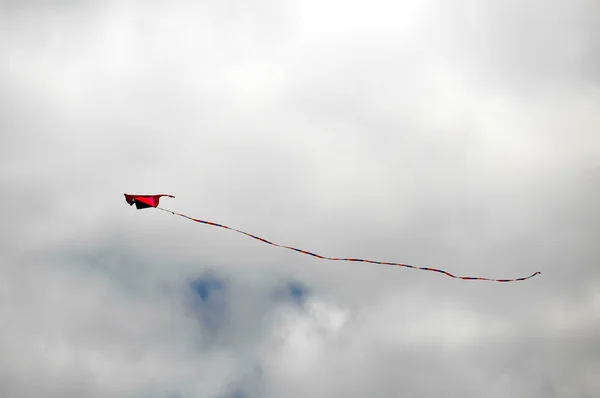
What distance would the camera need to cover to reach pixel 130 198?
58.6 metres
